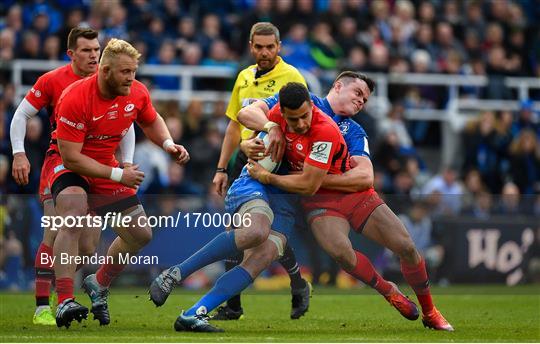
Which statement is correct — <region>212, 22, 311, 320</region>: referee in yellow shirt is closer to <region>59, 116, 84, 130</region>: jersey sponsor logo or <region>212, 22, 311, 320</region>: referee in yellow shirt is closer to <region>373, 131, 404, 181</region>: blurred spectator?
<region>59, 116, 84, 130</region>: jersey sponsor logo

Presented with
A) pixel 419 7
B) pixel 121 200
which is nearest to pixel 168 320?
pixel 121 200

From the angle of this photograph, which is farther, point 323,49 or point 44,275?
point 323,49

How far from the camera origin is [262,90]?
39.8 feet

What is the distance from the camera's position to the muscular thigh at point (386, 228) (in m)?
10.8

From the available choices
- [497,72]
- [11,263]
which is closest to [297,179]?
[11,263]

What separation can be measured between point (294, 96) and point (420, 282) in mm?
2016

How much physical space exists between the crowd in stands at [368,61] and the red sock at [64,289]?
20.3 feet

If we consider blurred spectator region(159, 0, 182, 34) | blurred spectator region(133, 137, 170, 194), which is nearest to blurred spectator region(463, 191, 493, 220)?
blurred spectator region(133, 137, 170, 194)

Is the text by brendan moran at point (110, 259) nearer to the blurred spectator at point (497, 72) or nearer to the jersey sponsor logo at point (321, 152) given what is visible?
the jersey sponsor logo at point (321, 152)

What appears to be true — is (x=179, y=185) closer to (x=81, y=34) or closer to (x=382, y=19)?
(x=382, y=19)

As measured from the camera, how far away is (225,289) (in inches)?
394

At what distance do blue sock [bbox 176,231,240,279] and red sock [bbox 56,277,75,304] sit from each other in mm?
864

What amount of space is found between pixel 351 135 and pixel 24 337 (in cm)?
318

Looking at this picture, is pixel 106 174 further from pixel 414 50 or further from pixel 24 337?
pixel 414 50
